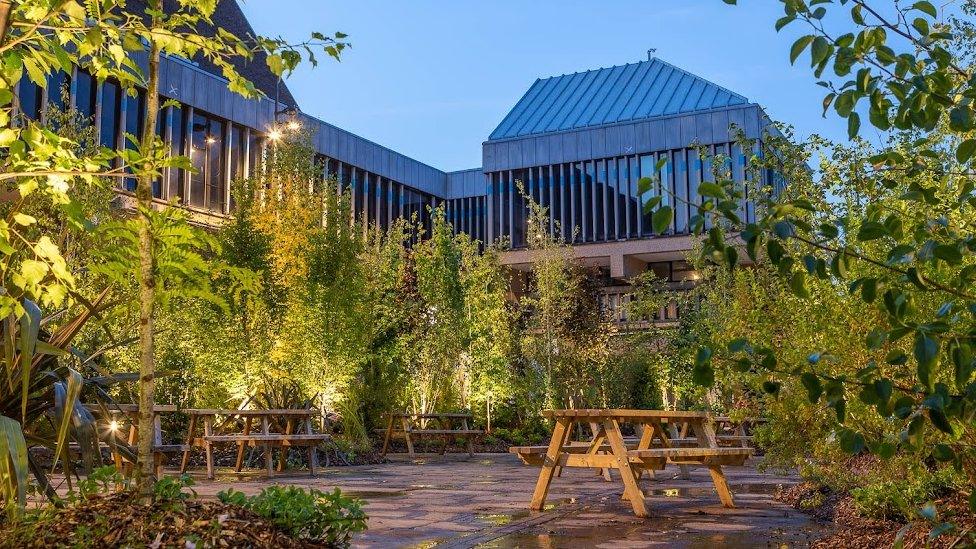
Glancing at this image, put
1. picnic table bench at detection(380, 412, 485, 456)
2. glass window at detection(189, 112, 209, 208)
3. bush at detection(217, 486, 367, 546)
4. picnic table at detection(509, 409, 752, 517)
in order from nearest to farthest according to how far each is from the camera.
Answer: bush at detection(217, 486, 367, 546) < picnic table at detection(509, 409, 752, 517) < picnic table bench at detection(380, 412, 485, 456) < glass window at detection(189, 112, 209, 208)

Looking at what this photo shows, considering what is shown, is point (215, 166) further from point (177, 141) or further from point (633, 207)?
point (633, 207)

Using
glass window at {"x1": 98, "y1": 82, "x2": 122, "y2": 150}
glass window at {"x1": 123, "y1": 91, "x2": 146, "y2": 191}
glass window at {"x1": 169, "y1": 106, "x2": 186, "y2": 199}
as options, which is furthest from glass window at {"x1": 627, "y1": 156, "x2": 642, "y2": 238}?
glass window at {"x1": 98, "y1": 82, "x2": 122, "y2": 150}

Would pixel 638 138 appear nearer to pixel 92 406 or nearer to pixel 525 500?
pixel 525 500

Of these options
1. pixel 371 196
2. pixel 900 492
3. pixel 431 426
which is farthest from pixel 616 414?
pixel 371 196

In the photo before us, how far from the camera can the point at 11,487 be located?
320 cm

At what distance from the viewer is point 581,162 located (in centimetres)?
3978

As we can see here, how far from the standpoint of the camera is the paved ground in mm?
5125

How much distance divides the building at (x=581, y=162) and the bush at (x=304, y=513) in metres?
28.3

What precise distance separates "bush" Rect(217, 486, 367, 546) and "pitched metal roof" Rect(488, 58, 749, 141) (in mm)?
35597

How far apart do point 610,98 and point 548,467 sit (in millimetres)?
36662

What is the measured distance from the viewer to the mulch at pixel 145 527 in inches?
124

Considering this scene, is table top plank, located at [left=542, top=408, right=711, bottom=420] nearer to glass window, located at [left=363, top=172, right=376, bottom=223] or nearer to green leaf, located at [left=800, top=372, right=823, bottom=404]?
green leaf, located at [left=800, top=372, right=823, bottom=404]

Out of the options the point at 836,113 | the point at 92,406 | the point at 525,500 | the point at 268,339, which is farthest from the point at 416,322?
the point at 836,113

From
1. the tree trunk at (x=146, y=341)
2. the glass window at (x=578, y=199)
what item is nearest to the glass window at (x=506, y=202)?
the glass window at (x=578, y=199)
